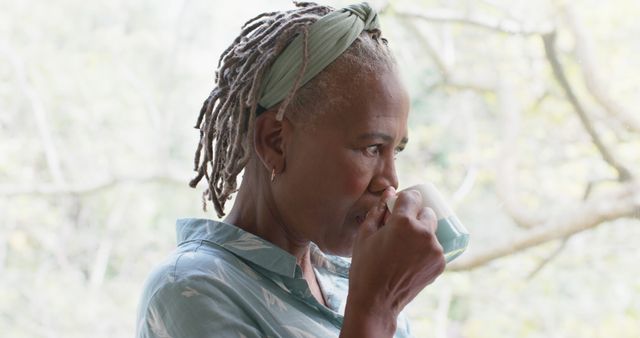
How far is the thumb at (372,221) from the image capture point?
3.00ft

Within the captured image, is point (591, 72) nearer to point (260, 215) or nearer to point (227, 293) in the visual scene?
point (260, 215)

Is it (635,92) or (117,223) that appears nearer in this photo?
(635,92)

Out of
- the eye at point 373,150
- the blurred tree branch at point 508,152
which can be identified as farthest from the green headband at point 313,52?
the blurred tree branch at point 508,152

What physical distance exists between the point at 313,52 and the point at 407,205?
0.21 m

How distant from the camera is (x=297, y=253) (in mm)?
1060

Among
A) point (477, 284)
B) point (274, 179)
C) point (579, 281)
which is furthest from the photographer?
point (477, 284)

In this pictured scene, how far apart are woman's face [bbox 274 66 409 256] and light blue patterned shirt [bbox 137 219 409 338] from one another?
6 centimetres

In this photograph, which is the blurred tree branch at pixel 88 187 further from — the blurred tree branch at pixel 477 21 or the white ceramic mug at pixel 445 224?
the white ceramic mug at pixel 445 224

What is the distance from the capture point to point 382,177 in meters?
0.97

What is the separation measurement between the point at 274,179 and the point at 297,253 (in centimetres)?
12

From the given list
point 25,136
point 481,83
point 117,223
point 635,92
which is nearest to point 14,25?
point 25,136

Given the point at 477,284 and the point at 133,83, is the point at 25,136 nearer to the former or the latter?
the point at 133,83

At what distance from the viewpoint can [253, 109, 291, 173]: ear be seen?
0.98 meters

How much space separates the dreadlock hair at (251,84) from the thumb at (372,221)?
13cm
